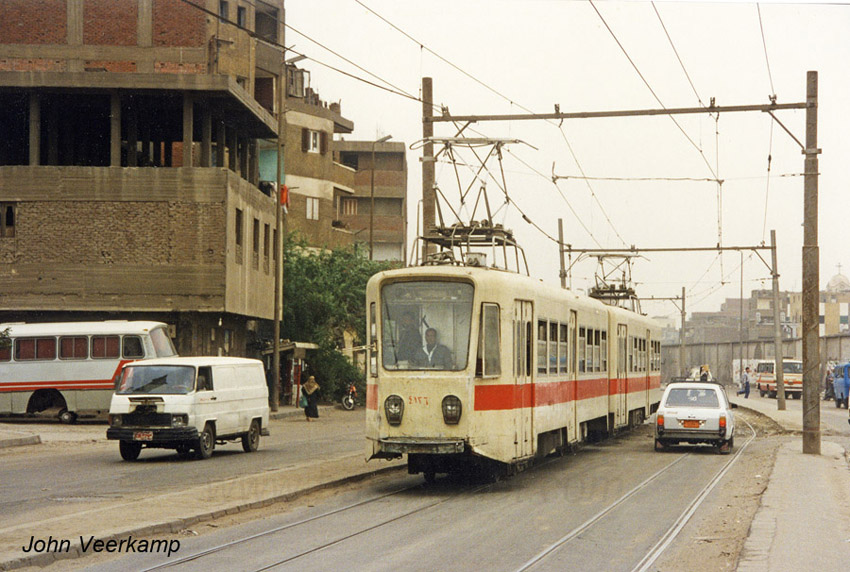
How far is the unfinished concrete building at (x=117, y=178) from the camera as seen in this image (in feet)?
139

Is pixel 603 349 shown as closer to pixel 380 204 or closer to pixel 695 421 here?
pixel 695 421

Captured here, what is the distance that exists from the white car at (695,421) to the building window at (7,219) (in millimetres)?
26022

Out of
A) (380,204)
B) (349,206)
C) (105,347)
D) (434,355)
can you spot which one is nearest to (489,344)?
(434,355)

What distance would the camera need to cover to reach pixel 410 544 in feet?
39.7

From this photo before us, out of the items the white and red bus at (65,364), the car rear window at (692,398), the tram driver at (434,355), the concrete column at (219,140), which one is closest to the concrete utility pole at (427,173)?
the tram driver at (434,355)

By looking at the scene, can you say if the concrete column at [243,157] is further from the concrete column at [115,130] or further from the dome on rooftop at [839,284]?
Answer: the dome on rooftop at [839,284]

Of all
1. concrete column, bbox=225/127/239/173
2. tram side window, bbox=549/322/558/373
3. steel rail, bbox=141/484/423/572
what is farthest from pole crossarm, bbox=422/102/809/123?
concrete column, bbox=225/127/239/173

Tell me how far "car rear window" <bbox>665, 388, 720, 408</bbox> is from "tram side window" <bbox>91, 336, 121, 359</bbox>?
Answer: 1818cm

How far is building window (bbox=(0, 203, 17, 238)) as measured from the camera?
4284 centimetres

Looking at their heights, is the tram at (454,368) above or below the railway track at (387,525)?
above

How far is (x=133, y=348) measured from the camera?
122 ft

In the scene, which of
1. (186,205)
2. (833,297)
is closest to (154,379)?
(186,205)

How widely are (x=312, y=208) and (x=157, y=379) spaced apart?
48.7 m

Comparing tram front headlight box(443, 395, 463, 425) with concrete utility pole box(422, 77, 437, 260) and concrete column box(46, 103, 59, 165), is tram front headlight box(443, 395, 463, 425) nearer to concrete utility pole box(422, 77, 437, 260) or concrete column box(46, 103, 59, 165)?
concrete utility pole box(422, 77, 437, 260)
